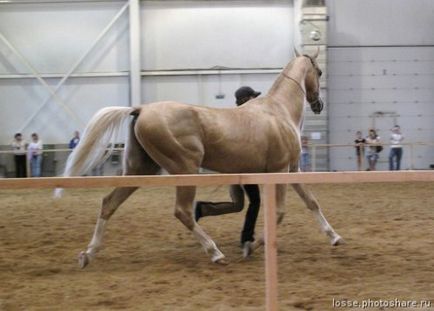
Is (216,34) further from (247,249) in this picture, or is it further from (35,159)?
(247,249)

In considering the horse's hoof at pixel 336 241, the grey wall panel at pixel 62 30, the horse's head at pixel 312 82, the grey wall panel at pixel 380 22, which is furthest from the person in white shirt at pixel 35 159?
the horse's hoof at pixel 336 241

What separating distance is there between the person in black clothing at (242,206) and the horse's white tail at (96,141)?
45.7 inches

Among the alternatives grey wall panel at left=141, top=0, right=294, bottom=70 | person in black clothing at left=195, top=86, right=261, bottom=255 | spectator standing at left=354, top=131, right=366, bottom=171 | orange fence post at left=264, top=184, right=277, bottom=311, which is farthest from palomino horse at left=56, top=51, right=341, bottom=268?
grey wall panel at left=141, top=0, right=294, bottom=70

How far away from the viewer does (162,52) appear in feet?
57.3

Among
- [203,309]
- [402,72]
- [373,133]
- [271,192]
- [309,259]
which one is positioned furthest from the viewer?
[402,72]

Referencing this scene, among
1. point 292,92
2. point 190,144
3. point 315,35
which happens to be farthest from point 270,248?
point 315,35

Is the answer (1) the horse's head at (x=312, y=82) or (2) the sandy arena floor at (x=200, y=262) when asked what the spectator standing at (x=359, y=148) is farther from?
(1) the horse's head at (x=312, y=82)

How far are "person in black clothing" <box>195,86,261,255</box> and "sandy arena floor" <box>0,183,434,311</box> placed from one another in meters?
0.26

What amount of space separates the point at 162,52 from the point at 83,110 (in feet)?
10.2

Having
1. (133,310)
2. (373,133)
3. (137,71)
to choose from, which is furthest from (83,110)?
(133,310)

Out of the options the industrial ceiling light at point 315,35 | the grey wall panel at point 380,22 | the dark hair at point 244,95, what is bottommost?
the dark hair at point 244,95

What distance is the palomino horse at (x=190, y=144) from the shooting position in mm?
4980

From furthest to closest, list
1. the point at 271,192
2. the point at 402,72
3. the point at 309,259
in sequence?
1. the point at 402,72
2. the point at 309,259
3. the point at 271,192

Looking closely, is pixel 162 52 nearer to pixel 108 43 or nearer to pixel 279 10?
pixel 108 43
